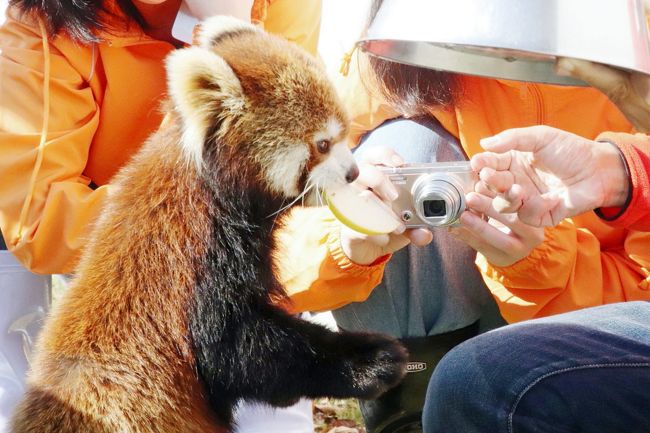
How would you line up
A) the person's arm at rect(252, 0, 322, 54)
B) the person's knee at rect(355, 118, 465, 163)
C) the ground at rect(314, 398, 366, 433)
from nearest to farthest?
the person's knee at rect(355, 118, 465, 163)
the person's arm at rect(252, 0, 322, 54)
the ground at rect(314, 398, 366, 433)

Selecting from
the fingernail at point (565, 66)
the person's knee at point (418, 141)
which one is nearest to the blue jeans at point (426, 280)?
the person's knee at point (418, 141)

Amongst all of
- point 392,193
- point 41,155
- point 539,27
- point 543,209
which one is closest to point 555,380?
point 543,209

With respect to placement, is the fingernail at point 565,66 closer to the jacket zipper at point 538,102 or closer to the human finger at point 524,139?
the human finger at point 524,139

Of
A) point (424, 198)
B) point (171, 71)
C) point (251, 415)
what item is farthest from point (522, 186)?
point (251, 415)

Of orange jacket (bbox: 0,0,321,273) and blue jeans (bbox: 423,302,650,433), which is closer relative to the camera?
blue jeans (bbox: 423,302,650,433)

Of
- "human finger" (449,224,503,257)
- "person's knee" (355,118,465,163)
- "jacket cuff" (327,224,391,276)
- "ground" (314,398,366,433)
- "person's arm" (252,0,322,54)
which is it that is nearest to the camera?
"human finger" (449,224,503,257)

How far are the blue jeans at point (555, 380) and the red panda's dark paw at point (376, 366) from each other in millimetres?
Answer: 250

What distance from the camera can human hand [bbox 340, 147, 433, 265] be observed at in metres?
1.63

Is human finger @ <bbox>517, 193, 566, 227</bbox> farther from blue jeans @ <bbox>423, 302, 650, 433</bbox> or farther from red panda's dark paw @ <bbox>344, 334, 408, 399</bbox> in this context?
red panda's dark paw @ <bbox>344, 334, 408, 399</bbox>

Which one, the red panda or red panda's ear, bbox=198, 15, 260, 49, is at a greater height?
red panda's ear, bbox=198, 15, 260, 49

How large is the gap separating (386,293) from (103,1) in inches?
43.5

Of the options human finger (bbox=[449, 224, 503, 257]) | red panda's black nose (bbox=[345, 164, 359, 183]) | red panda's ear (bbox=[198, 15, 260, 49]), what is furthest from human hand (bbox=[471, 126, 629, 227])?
red panda's ear (bbox=[198, 15, 260, 49])

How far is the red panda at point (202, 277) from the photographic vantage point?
149 cm

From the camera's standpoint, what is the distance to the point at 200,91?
150 cm
